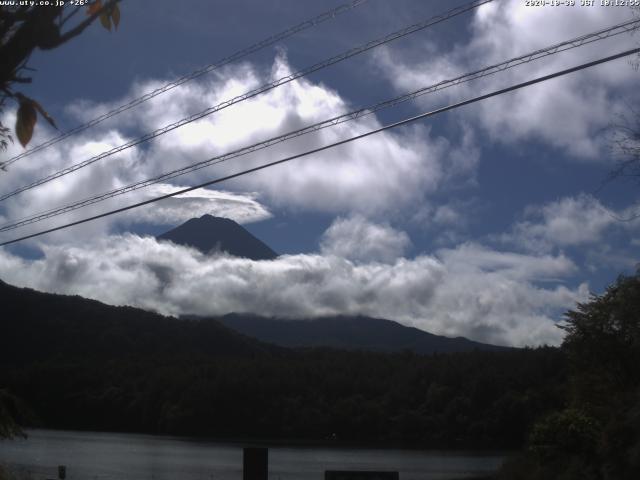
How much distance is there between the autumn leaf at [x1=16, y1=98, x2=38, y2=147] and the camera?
372 cm

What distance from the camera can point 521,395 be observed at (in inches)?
2982

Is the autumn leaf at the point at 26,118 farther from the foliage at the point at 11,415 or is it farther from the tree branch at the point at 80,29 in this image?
the foliage at the point at 11,415

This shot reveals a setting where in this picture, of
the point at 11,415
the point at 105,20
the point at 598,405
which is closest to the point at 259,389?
the point at 598,405

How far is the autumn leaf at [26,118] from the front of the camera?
372cm

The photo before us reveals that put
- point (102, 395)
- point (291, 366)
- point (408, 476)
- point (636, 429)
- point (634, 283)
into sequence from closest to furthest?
point (636, 429), point (634, 283), point (408, 476), point (102, 395), point (291, 366)

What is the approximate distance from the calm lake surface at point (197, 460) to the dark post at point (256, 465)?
25.8 metres

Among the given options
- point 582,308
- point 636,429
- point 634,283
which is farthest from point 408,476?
point 636,429

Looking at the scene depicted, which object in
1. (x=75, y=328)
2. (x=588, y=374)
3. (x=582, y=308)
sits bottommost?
(x=588, y=374)

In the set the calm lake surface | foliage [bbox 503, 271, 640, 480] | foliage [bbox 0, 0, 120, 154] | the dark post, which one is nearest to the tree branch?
foliage [bbox 0, 0, 120, 154]

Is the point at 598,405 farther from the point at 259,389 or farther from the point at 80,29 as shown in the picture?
the point at 259,389

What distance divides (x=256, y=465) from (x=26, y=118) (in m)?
7.36

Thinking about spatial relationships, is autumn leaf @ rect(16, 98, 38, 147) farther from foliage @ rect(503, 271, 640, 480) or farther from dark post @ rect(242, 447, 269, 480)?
foliage @ rect(503, 271, 640, 480)

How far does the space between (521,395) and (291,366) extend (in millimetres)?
33868

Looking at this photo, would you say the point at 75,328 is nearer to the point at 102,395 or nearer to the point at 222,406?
the point at 102,395
